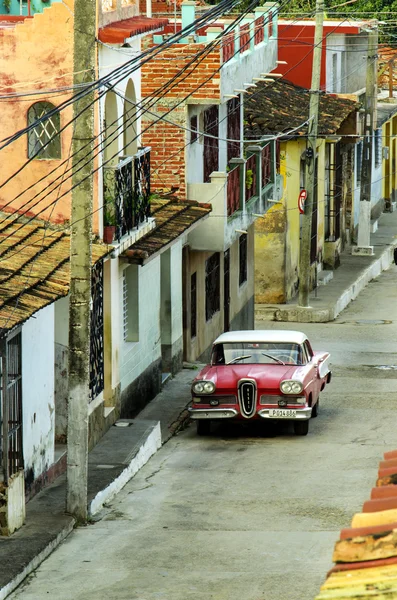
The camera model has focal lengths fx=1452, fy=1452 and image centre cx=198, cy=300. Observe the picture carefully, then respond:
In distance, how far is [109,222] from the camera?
65.3 feet

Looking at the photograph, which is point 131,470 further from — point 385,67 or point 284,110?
point 385,67

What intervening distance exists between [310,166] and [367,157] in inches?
442

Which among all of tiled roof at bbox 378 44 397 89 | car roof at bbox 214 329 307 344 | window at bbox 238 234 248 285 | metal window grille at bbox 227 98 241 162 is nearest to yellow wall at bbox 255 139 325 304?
window at bbox 238 234 248 285

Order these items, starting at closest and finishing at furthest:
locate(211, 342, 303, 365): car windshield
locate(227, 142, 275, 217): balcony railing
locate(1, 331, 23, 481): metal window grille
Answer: locate(1, 331, 23, 481): metal window grille, locate(211, 342, 303, 365): car windshield, locate(227, 142, 275, 217): balcony railing

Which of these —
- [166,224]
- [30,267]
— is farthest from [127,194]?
[30,267]

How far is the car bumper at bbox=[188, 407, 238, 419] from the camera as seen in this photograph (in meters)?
21.3

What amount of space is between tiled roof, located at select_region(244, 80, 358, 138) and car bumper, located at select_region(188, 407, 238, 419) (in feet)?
42.3

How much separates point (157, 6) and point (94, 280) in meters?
13.8

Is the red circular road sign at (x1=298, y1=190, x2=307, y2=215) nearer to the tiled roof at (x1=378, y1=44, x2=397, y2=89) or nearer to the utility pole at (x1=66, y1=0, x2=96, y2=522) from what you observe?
the utility pole at (x1=66, y1=0, x2=96, y2=522)

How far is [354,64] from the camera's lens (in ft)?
160

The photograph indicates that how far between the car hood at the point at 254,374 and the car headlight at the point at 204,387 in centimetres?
7

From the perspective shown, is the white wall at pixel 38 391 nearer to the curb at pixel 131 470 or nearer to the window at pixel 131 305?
the curb at pixel 131 470

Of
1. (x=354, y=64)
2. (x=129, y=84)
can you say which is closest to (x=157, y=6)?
(x=129, y=84)

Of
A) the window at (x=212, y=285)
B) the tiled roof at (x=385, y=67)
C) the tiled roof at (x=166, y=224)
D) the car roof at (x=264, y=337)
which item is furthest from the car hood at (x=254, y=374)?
the tiled roof at (x=385, y=67)
